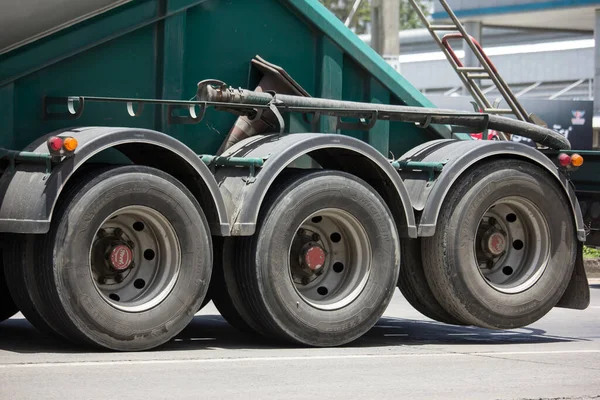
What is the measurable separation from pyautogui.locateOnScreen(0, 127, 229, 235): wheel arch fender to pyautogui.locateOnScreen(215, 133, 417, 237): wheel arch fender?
151 mm

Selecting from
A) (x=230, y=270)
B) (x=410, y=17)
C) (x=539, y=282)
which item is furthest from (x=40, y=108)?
(x=410, y=17)

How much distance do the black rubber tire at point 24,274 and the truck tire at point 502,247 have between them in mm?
2845

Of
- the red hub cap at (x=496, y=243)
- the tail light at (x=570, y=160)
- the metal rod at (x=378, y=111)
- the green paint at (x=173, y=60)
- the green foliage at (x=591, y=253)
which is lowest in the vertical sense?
the green foliage at (x=591, y=253)

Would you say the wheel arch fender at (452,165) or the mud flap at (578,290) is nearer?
the wheel arch fender at (452,165)

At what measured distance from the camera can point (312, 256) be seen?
8219 millimetres

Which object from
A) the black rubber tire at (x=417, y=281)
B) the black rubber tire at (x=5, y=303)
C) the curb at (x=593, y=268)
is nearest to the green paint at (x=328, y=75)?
the black rubber tire at (x=417, y=281)

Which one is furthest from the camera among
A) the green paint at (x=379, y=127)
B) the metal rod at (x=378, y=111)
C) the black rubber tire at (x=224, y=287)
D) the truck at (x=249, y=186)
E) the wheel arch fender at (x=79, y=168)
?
the green paint at (x=379, y=127)

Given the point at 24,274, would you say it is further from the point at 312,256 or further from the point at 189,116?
the point at 312,256

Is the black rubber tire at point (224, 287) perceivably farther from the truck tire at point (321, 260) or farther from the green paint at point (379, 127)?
the green paint at point (379, 127)

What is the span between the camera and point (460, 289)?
8688 millimetres

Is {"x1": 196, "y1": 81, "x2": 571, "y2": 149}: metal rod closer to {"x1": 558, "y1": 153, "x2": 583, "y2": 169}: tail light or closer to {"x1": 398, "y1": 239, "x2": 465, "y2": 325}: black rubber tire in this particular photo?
{"x1": 558, "y1": 153, "x2": 583, "y2": 169}: tail light

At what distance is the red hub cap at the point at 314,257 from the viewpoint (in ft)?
26.9

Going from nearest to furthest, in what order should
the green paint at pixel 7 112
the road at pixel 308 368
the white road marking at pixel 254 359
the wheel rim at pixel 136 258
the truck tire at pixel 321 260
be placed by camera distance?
the road at pixel 308 368
the white road marking at pixel 254 359
the green paint at pixel 7 112
the wheel rim at pixel 136 258
the truck tire at pixel 321 260

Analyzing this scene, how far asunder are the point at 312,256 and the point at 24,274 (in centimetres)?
197
